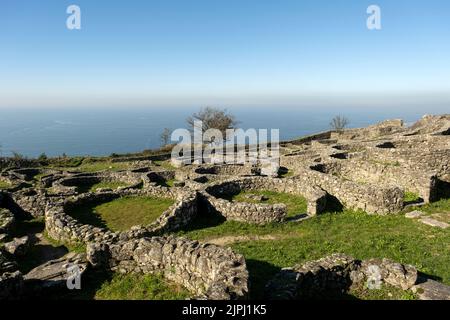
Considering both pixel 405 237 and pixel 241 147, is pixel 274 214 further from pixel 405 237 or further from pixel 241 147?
pixel 241 147

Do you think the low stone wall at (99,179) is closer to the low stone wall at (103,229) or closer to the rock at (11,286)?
the low stone wall at (103,229)

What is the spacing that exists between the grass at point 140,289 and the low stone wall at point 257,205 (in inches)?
313

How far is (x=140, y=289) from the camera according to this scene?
499 inches

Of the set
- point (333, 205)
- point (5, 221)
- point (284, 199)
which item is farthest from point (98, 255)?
point (333, 205)

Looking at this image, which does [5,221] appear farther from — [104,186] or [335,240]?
[335,240]

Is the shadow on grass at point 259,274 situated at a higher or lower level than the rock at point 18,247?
higher

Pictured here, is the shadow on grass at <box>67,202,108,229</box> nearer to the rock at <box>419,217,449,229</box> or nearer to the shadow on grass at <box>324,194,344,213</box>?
the shadow on grass at <box>324,194,344,213</box>

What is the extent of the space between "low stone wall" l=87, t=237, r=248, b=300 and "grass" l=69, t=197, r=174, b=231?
6593 millimetres

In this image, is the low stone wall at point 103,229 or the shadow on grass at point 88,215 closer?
the low stone wall at point 103,229

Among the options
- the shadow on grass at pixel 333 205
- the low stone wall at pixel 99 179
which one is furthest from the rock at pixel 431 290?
the low stone wall at pixel 99 179

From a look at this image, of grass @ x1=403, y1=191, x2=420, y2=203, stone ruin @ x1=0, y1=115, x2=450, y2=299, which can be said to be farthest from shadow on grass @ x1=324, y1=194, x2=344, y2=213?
grass @ x1=403, y1=191, x2=420, y2=203

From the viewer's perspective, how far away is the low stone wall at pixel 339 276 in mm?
11078

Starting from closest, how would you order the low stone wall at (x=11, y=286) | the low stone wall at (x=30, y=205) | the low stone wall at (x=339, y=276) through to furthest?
1. the low stone wall at (x=339, y=276)
2. the low stone wall at (x=11, y=286)
3. the low stone wall at (x=30, y=205)
